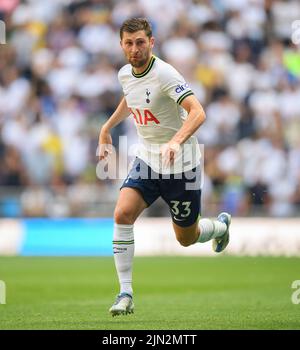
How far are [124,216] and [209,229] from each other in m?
1.43

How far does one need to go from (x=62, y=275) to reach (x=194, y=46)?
7417 millimetres

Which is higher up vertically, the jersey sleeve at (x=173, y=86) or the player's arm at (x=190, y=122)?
the jersey sleeve at (x=173, y=86)

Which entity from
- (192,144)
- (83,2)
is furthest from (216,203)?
(192,144)

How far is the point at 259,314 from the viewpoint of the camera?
9.04m

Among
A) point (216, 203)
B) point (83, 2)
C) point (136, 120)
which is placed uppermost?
point (83, 2)

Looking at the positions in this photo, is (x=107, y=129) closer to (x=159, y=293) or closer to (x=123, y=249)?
(x=123, y=249)

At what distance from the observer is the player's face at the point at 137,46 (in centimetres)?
848

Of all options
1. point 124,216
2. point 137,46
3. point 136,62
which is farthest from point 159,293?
point 137,46

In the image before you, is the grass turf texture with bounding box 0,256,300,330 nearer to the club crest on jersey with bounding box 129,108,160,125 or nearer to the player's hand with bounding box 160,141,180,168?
the player's hand with bounding box 160,141,180,168

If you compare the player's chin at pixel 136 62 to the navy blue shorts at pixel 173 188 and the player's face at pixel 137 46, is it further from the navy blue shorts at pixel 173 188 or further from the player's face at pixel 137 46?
the navy blue shorts at pixel 173 188

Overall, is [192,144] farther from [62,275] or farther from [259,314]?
[62,275]

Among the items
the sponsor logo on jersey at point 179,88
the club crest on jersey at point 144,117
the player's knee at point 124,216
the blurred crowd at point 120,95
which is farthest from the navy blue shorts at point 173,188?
the blurred crowd at point 120,95

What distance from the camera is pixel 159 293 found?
11.8 metres

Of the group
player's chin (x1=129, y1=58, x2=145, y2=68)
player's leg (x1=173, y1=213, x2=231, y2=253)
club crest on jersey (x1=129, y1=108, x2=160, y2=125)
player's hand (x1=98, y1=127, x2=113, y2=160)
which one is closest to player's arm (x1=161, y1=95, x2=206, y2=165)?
club crest on jersey (x1=129, y1=108, x2=160, y2=125)
